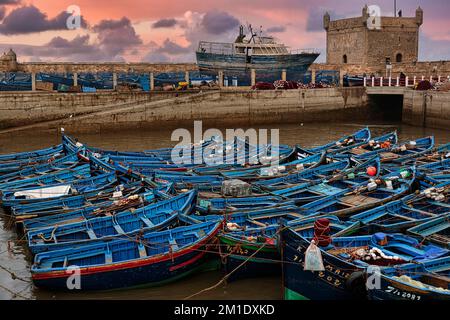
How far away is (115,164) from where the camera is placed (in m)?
22.2

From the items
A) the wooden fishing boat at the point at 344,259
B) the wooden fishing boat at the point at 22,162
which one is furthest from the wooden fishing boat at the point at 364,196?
the wooden fishing boat at the point at 22,162

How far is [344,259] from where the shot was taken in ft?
39.9

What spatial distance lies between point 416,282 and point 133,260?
6.29 metres

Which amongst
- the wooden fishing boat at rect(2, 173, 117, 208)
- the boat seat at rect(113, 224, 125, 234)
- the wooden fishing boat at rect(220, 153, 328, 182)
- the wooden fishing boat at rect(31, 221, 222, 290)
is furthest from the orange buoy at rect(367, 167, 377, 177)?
the boat seat at rect(113, 224, 125, 234)

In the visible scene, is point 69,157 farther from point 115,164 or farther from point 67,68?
point 67,68

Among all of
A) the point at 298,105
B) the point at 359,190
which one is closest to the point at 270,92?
the point at 298,105

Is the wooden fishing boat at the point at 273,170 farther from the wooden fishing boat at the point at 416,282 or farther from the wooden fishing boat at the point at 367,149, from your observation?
the wooden fishing boat at the point at 416,282

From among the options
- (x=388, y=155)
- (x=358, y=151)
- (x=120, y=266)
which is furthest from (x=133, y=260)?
(x=358, y=151)

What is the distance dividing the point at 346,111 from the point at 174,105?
50.0ft

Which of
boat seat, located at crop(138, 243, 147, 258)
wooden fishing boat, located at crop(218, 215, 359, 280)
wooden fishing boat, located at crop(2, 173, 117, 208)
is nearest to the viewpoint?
wooden fishing boat, located at crop(218, 215, 359, 280)

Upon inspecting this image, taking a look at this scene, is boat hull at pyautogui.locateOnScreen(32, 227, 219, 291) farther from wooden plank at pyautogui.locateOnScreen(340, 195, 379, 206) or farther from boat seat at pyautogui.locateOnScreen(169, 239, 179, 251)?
wooden plank at pyautogui.locateOnScreen(340, 195, 379, 206)

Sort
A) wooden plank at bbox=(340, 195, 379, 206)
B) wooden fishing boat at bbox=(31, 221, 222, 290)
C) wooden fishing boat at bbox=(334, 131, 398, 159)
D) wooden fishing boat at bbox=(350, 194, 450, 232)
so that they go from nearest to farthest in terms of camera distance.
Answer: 1. wooden fishing boat at bbox=(31, 221, 222, 290)
2. wooden fishing boat at bbox=(350, 194, 450, 232)
3. wooden plank at bbox=(340, 195, 379, 206)
4. wooden fishing boat at bbox=(334, 131, 398, 159)

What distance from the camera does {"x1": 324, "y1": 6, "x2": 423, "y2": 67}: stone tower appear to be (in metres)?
60.5

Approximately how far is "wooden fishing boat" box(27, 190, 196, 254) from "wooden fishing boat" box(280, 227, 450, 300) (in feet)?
14.1
